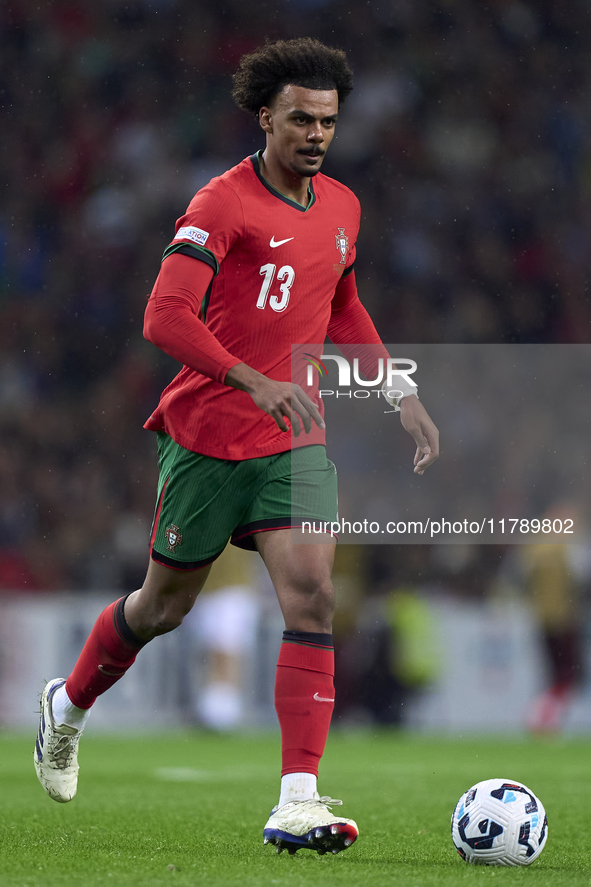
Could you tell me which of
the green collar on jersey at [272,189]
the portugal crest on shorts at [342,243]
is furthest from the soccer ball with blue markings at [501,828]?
the green collar on jersey at [272,189]

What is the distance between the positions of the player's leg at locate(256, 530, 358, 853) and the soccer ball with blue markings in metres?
0.42

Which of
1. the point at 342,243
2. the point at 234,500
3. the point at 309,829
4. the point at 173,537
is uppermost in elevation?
the point at 342,243

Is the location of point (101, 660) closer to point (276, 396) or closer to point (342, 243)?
point (276, 396)

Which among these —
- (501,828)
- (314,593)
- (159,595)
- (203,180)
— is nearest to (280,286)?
(314,593)

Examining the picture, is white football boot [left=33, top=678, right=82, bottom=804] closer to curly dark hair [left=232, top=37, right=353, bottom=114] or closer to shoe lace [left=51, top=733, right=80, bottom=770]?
shoe lace [left=51, top=733, right=80, bottom=770]

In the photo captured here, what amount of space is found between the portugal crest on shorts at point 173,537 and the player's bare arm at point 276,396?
1.91 ft

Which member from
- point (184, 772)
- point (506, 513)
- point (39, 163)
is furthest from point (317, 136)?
point (39, 163)

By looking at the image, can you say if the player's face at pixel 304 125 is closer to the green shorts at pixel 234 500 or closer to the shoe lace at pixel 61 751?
the green shorts at pixel 234 500

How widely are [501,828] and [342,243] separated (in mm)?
1792

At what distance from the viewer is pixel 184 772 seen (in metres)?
6.93

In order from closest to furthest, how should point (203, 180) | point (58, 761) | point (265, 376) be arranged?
1. point (265, 376)
2. point (58, 761)
3. point (203, 180)

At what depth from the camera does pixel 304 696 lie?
375 cm

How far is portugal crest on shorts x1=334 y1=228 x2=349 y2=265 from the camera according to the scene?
13.5 feet

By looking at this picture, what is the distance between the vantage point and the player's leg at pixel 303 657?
12.1 ft
